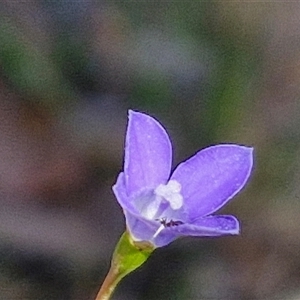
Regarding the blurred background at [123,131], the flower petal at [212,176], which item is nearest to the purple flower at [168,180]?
the flower petal at [212,176]

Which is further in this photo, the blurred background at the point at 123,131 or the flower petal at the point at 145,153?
the blurred background at the point at 123,131

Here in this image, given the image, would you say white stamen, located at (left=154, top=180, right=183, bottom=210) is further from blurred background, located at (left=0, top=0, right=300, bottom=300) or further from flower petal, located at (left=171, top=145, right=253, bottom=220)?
blurred background, located at (left=0, top=0, right=300, bottom=300)

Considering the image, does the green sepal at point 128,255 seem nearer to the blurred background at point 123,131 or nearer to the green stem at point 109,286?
the green stem at point 109,286

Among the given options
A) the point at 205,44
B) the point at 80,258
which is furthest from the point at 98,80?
the point at 80,258

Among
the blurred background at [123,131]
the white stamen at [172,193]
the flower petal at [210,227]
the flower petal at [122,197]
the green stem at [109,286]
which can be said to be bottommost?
the blurred background at [123,131]

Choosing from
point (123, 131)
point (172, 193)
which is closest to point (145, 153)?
point (172, 193)

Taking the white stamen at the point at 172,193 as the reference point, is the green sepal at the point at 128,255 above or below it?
below

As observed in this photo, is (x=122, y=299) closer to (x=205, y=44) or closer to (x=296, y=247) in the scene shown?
(x=296, y=247)
